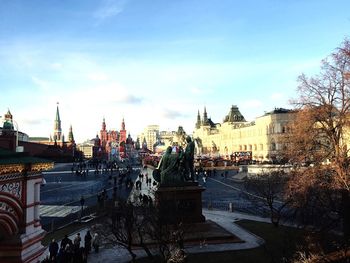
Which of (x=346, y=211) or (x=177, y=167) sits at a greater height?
(x=177, y=167)

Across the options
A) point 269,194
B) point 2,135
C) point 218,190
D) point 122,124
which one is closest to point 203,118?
point 122,124

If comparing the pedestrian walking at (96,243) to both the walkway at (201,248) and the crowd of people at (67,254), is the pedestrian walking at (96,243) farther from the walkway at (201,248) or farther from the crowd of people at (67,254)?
the crowd of people at (67,254)

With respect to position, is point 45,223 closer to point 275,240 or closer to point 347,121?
point 275,240

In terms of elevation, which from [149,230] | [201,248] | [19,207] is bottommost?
[201,248]

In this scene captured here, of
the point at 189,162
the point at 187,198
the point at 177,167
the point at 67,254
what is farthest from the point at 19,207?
the point at 189,162

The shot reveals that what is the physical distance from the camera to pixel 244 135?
116m

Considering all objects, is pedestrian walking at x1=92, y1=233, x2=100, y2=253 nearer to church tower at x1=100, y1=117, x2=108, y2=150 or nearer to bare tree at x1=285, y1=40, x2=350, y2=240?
bare tree at x1=285, y1=40, x2=350, y2=240

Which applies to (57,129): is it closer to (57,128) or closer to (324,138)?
(57,128)

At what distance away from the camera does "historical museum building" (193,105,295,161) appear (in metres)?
91.9

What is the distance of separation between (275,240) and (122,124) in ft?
578

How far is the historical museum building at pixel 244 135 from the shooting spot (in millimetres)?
91938

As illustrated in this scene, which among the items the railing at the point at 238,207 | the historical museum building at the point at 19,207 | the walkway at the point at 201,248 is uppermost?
the historical museum building at the point at 19,207

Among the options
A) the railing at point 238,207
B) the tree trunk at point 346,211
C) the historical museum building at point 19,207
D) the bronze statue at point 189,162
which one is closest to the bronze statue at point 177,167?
the bronze statue at point 189,162

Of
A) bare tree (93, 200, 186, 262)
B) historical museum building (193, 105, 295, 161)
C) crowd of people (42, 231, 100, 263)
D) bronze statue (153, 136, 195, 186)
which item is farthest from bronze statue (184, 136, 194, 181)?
historical museum building (193, 105, 295, 161)
